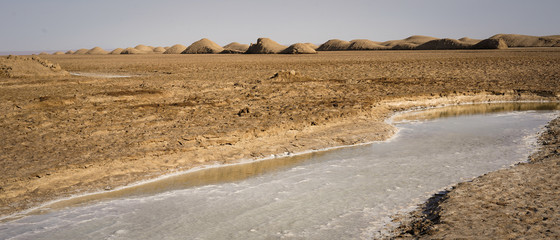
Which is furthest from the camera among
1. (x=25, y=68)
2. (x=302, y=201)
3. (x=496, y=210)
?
(x=25, y=68)

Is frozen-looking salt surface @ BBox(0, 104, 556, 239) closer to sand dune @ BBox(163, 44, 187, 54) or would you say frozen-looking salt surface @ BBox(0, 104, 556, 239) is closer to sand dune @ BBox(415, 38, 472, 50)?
sand dune @ BBox(415, 38, 472, 50)

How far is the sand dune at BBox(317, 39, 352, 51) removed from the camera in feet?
275

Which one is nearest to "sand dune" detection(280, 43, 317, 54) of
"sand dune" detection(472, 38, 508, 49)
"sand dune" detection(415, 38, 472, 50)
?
"sand dune" detection(415, 38, 472, 50)

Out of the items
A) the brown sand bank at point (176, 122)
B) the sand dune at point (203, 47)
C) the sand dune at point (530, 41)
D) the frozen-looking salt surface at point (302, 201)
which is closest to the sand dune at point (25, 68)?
the brown sand bank at point (176, 122)

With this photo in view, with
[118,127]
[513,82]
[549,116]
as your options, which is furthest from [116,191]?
[513,82]

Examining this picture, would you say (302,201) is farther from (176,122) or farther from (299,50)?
(299,50)

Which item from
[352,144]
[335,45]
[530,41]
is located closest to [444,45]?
[530,41]

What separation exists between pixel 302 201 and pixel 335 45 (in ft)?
274

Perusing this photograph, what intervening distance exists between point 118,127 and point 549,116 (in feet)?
32.7

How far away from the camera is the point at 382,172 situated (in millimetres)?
6609

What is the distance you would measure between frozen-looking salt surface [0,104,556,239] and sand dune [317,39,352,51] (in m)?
76.8

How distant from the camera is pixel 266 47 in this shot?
6328 centimetres

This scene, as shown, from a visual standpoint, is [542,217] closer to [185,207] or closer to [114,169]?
[185,207]

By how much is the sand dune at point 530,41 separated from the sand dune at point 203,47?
49304 millimetres
